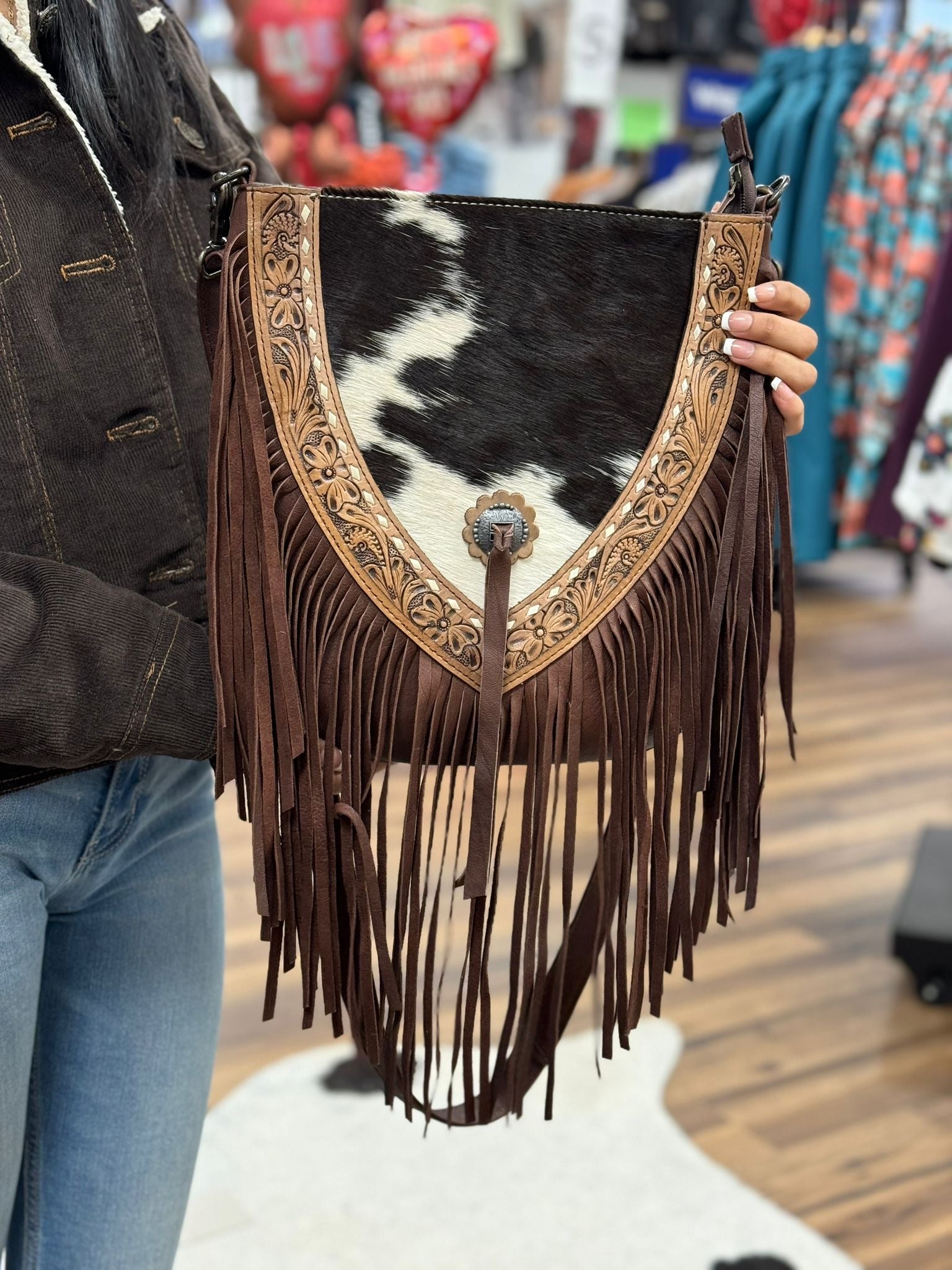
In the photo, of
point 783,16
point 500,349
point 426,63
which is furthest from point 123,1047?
point 426,63

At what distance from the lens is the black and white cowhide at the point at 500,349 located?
63 centimetres

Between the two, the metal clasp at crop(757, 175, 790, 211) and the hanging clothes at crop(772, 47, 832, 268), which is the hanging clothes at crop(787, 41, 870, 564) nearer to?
the hanging clothes at crop(772, 47, 832, 268)

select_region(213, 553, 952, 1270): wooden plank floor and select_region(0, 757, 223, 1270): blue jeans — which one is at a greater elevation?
select_region(0, 757, 223, 1270): blue jeans

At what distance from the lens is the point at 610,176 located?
418 centimetres

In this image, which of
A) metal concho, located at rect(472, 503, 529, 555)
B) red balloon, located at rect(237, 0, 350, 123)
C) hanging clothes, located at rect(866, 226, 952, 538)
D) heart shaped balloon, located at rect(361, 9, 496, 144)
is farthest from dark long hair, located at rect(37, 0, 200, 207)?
heart shaped balloon, located at rect(361, 9, 496, 144)

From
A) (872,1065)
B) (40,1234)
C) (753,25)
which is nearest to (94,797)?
(40,1234)

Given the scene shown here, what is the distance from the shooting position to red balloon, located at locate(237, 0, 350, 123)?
3129 millimetres

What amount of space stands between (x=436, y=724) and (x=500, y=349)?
0.19 metres

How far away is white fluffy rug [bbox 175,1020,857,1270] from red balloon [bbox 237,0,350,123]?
2465 millimetres

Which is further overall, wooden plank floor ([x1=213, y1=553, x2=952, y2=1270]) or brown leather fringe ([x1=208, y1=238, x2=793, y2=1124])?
wooden plank floor ([x1=213, y1=553, x2=952, y2=1270])

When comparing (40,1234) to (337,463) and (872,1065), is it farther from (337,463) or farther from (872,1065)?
(872,1065)

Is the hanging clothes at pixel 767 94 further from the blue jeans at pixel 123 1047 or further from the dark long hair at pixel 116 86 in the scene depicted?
the blue jeans at pixel 123 1047

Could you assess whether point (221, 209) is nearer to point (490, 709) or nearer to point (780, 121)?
point (490, 709)

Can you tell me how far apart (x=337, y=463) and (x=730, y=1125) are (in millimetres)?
1160
